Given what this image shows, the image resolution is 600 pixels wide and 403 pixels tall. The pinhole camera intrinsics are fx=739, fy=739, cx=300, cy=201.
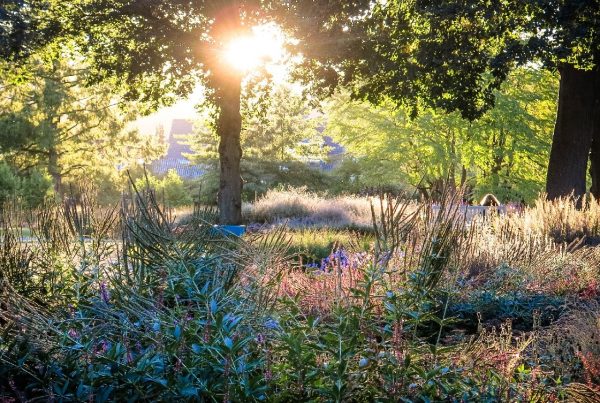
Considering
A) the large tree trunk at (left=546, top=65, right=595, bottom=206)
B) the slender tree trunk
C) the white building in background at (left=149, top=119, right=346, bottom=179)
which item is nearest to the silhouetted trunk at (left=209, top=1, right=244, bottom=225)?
the large tree trunk at (left=546, top=65, right=595, bottom=206)

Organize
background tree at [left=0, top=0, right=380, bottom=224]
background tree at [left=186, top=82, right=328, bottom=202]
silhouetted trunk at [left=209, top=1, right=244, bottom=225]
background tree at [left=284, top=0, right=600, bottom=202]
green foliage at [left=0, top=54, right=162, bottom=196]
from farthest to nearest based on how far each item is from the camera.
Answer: background tree at [left=186, top=82, right=328, bottom=202] → green foliage at [left=0, top=54, right=162, bottom=196] → silhouetted trunk at [left=209, top=1, right=244, bottom=225] → background tree at [left=0, top=0, right=380, bottom=224] → background tree at [left=284, top=0, right=600, bottom=202]

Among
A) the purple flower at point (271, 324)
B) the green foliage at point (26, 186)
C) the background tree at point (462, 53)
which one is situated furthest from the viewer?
the green foliage at point (26, 186)

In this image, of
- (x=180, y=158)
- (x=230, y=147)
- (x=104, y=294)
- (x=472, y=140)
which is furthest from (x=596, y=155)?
(x=180, y=158)

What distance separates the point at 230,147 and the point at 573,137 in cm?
839

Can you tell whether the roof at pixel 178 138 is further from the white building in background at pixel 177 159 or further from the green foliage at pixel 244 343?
the green foliage at pixel 244 343

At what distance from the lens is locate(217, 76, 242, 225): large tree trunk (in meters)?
18.6

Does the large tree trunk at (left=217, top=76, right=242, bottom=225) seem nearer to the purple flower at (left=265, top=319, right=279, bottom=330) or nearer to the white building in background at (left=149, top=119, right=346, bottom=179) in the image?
the purple flower at (left=265, top=319, right=279, bottom=330)

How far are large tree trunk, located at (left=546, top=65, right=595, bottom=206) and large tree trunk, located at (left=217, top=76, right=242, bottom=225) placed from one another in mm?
7817

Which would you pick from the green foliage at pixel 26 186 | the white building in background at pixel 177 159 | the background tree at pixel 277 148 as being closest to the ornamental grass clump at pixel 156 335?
the green foliage at pixel 26 186

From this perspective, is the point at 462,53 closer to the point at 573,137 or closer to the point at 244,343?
the point at 573,137

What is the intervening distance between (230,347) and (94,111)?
3813 centimetres

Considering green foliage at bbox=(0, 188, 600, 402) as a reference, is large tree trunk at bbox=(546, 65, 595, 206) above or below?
above

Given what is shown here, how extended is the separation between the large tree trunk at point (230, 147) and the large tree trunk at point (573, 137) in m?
7.82

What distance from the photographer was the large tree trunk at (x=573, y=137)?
699 inches
